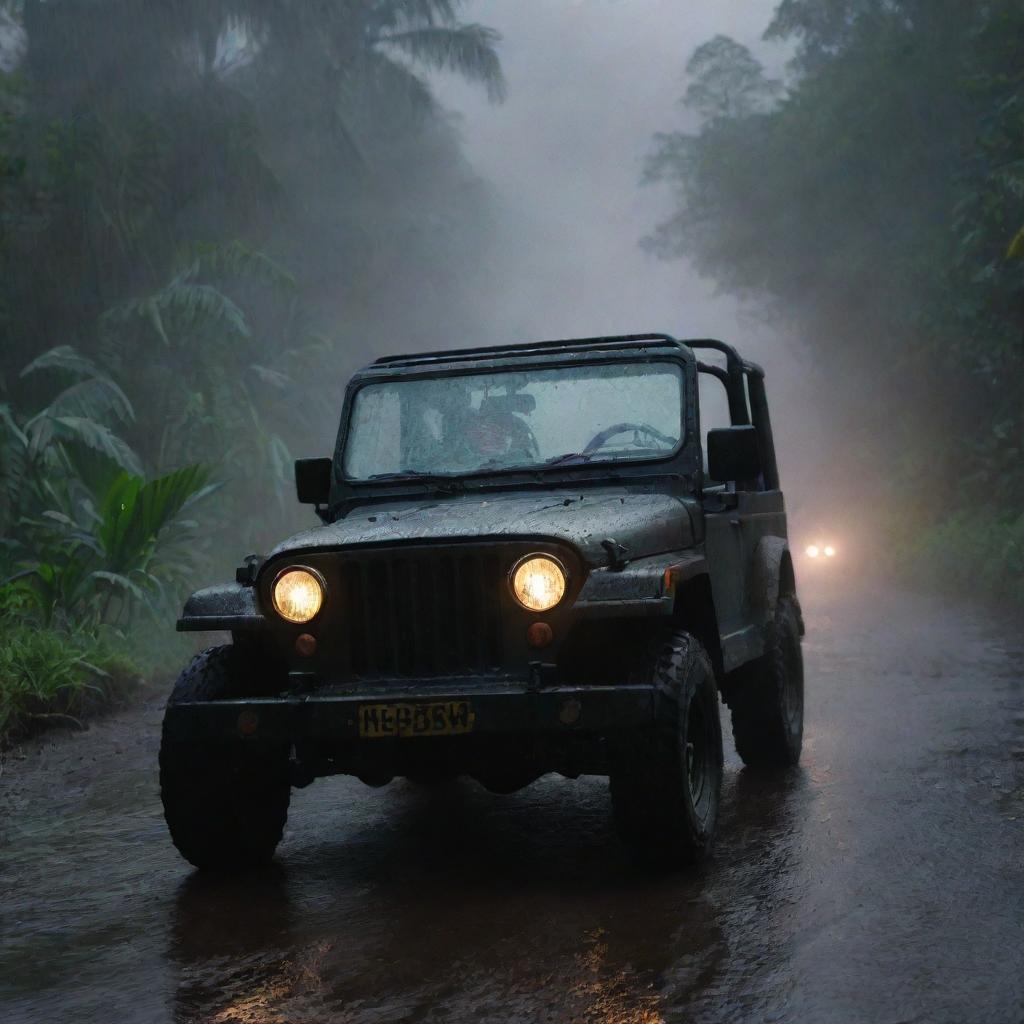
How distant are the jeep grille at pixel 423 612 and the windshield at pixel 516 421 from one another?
4.21ft

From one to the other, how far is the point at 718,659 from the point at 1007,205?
1493cm

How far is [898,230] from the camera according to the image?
26.5 m

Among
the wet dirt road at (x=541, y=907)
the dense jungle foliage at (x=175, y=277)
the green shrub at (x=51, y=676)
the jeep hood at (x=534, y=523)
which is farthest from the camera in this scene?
the dense jungle foliage at (x=175, y=277)

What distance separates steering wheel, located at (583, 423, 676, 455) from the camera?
6520mm

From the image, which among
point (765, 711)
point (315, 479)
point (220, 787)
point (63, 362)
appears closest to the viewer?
point (220, 787)

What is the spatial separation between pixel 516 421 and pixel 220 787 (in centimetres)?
219

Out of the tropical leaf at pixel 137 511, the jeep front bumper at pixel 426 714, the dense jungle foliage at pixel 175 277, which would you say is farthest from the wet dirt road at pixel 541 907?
the dense jungle foliage at pixel 175 277

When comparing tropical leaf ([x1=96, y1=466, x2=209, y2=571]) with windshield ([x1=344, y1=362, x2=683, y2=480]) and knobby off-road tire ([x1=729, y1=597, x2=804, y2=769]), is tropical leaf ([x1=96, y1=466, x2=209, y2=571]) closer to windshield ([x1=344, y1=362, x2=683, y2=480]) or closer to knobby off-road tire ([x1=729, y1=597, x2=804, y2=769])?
windshield ([x1=344, y1=362, x2=683, y2=480])

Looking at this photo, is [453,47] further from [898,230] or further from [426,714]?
[426,714]

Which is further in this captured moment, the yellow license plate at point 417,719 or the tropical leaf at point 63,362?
the tropical leaf at point 63,362

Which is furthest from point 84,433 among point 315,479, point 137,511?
point 315,479

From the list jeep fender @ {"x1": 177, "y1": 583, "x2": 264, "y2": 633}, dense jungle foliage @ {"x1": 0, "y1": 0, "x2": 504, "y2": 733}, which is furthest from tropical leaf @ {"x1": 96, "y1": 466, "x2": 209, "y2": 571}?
jeep fender @ {"x1": 177, "y1": 583, "x2": 264, "y2": 633}

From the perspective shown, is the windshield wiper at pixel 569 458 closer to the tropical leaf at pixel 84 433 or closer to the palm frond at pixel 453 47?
the tropical leaf at pixel 84 433

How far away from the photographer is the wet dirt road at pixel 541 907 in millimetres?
4039
